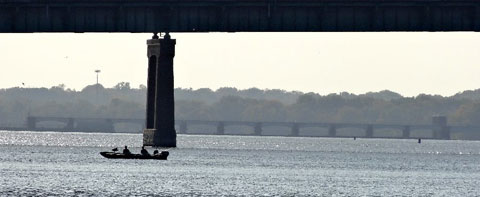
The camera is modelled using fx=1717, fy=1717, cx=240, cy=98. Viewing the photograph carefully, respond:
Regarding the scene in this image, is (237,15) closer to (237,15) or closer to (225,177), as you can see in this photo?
(237,15)

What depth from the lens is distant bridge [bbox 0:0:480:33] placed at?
16025 centimetres

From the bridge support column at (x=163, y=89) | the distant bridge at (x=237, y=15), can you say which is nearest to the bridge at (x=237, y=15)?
the distant bridge at (x=237, y=15)

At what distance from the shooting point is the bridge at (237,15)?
526 ft

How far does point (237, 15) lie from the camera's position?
166000 mm

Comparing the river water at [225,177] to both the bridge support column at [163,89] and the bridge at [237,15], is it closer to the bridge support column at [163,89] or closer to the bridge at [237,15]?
the bridge support column at [163,89]

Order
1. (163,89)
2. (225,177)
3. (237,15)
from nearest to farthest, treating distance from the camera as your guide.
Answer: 1. (225,177)
2. (237,15)
3. (163,89)

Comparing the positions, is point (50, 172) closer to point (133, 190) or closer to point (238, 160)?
point (133, 190)

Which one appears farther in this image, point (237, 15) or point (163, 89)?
Answer: point (163, 89)

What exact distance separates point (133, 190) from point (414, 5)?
51215mm

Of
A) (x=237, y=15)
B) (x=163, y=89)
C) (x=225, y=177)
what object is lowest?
(x=225, y=177)

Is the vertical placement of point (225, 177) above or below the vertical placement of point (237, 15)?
below

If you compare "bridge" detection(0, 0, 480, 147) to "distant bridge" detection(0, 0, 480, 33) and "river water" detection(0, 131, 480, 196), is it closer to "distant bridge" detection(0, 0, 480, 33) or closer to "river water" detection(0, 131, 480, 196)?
"distant bridge" detection(0, 0, 480, 33)

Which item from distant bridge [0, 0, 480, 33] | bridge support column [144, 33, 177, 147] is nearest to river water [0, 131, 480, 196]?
bridge support column [144, 33, 177, 147]

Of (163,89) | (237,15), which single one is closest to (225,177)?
(237,15)
